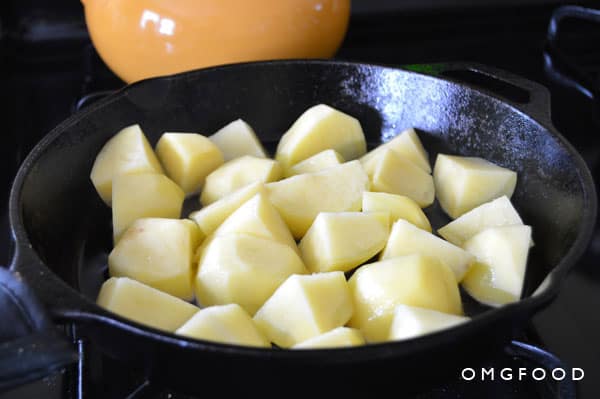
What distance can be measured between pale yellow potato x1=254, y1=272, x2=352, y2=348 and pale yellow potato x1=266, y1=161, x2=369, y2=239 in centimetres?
17

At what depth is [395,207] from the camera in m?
0.92

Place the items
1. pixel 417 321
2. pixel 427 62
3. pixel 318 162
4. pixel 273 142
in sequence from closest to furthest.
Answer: pixel 417 321
pixel 318 162
pixel 273 142
pixel 427 62

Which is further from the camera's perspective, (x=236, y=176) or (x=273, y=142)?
(x=273, y=142)


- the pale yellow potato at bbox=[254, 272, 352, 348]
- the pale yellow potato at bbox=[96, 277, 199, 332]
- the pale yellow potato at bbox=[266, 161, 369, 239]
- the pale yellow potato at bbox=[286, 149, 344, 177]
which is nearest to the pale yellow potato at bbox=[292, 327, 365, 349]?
the pale yellow potato at bbox=[254, 272, 352, 348]

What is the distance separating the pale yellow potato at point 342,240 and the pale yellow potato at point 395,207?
0.13ft

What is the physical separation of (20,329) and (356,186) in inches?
19.7

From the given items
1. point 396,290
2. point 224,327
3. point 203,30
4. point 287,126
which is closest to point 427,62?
point 287,126

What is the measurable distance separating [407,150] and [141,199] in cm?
39

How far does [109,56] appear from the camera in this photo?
3.84 feet

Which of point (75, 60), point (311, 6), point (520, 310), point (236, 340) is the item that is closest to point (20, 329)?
point (236, 340)

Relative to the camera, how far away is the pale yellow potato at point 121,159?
0.97 metres

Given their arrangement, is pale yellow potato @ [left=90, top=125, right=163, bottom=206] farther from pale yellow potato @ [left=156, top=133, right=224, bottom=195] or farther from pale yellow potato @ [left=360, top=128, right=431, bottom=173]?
pale yellow potato @ [left=360, top=128, right=431, bottom=173]

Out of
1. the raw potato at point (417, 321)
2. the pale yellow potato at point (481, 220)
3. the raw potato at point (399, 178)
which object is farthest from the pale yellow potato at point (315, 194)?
the raw potato at point (417, 321)

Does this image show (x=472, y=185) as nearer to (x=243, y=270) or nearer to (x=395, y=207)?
(x=395, y=207)
